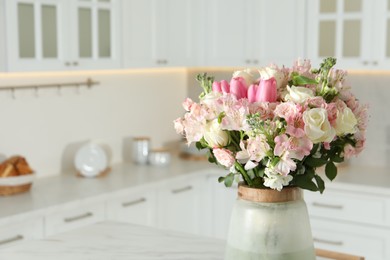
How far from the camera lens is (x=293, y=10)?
166 inches

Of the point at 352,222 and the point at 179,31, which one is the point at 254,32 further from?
the point at 352,222

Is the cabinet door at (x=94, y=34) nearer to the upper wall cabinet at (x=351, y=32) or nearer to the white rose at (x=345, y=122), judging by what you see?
the upper wall cabinet at (x=351, y=32)

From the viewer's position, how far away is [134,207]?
12.3 feet

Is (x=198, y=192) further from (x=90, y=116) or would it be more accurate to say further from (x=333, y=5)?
(x=333, y=5)

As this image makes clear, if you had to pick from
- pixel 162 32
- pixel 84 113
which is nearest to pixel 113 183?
pixel 84 113

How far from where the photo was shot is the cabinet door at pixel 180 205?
397cm

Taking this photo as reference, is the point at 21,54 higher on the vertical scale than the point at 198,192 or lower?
higher

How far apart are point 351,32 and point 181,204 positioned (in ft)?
4.88

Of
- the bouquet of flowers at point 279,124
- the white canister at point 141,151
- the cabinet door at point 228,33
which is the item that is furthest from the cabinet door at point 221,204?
the bouquet of flowers at point 279,124

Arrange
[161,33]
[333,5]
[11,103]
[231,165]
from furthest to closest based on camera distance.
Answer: [161,33] < [333,5] < [11,103] < [231,165]

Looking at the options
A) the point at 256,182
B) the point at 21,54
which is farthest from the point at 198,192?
the point at 256,182

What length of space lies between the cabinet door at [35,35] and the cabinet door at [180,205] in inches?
39.4

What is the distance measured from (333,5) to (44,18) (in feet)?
5.79

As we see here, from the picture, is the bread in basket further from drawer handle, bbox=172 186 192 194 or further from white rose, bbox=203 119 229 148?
white rose, bbox=203 119 229 148
